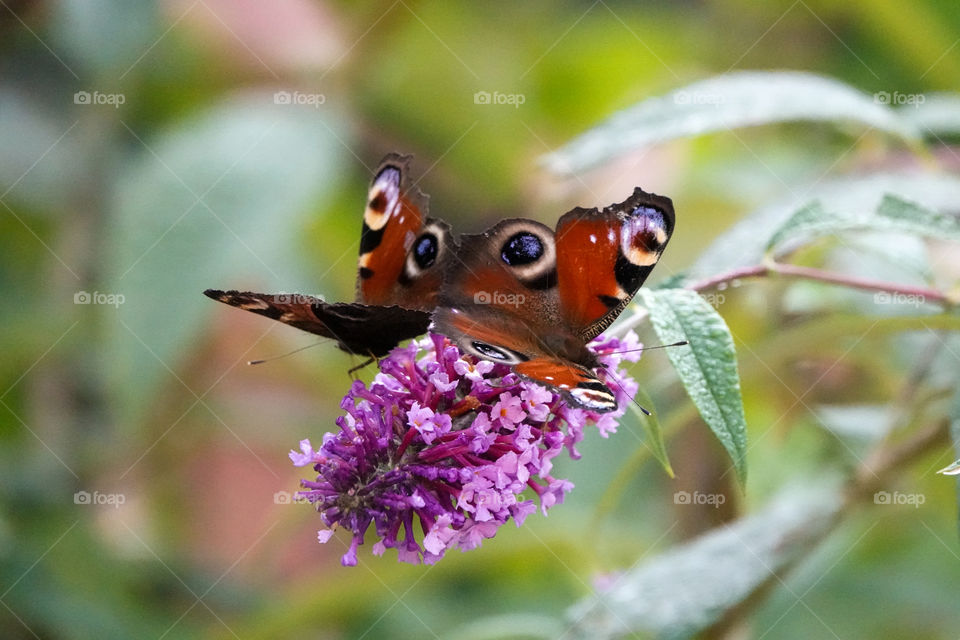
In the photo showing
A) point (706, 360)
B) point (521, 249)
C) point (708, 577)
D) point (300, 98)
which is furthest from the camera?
point (300, 98)

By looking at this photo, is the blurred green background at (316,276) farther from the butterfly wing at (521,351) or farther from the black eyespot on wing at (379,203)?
the black eyespot on wing at (379,203)

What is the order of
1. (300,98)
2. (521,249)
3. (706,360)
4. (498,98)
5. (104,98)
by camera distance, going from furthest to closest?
1. (498,98)
2. (300,98)
3. (104,98)
4. (521,249)
5. (706,360)

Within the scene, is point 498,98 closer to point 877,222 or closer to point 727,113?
point 727,113

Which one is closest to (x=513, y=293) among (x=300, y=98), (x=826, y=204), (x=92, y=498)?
(x=826, y=204)

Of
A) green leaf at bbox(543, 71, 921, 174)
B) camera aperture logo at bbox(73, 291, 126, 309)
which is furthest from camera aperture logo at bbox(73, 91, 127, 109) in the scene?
green leaf at bbox(543, 71, 921, 174)

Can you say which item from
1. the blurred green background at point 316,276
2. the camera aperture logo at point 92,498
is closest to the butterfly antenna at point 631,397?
the blurred green background at point 316,276

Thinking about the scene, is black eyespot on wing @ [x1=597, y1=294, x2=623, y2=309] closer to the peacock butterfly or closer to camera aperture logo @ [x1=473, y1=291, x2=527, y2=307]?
the peacock butterfly
